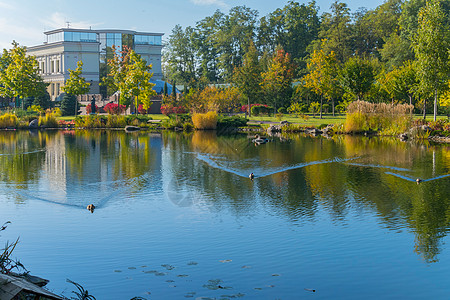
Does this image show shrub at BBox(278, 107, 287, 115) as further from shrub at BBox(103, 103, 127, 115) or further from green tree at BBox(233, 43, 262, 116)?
shrub at BBox(103, 103, 127, 115)

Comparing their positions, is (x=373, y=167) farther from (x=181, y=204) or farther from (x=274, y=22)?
(x=274, y=22)

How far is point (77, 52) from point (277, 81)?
46.5 m

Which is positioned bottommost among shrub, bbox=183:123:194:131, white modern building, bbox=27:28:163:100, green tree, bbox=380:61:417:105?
shrub, bbox=183:123:194:131

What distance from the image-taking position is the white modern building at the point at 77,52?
88250mm

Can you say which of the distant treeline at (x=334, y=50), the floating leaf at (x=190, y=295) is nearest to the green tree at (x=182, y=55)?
the distant treeline at (x=334, y=50)

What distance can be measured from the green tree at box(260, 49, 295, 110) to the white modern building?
37773 mm

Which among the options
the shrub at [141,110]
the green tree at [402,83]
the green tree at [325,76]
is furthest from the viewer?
the shrub at [141,110]

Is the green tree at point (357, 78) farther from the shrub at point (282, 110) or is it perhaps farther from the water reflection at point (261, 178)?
the water reflection at point (261, 178)

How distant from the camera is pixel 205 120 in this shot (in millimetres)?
47594

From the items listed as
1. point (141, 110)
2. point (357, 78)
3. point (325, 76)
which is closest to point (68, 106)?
point (141, 110)

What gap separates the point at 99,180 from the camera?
61.8 ft

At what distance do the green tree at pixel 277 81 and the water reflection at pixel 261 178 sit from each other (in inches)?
1061

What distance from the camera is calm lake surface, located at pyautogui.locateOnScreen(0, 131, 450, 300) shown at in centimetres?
856

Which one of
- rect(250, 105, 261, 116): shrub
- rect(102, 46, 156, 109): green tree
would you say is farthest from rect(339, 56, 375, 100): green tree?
rect(102, 46, 156, 109): green tree
